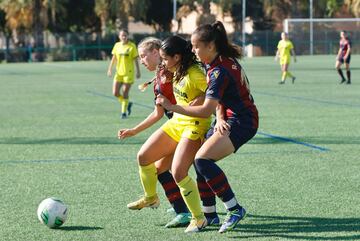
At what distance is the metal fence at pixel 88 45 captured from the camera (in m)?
64.2

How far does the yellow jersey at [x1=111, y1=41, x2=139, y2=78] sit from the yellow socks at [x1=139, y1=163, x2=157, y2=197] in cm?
1185

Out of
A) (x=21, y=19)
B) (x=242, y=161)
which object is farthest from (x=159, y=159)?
(x=21, y=19)

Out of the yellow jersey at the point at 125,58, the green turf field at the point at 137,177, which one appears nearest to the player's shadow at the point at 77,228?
the green turf field at the point at 137,177

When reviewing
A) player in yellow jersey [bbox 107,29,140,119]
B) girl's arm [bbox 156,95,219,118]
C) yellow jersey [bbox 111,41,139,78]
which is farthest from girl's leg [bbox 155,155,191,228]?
yellow jersey [bbox 111,41,139,78]

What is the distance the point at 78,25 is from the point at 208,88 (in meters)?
66.1

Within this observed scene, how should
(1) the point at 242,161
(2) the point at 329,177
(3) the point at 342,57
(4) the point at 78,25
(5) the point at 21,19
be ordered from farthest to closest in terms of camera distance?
(4) the point at 78,25, (5) the point at 21,19, (3) the point at 342,57, (1) the point at 242,161, (2) the point at 329,177

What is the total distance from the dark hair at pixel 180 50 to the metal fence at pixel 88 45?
56.9 metres

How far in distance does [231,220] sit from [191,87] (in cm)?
116

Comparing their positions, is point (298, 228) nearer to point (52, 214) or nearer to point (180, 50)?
point (180, 50)

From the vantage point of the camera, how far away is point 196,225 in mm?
7113

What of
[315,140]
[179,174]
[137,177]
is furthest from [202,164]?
[315,140]

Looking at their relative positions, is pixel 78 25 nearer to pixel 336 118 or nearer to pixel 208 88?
pixel 336 118

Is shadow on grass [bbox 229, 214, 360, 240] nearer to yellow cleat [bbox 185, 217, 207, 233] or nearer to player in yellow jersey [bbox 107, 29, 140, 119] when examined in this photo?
yellow cleat [bbox 185, 217, 207, 233]

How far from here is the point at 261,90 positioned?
27.5m
